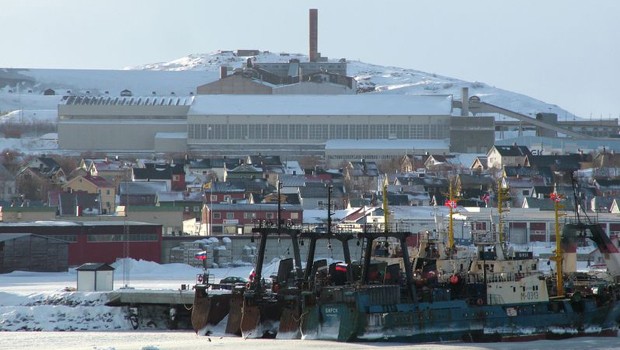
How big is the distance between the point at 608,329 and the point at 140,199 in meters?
60.4

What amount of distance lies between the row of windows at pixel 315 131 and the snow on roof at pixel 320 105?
1739 millimetres

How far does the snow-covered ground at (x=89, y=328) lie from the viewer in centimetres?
4903

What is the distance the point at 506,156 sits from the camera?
5846 inches

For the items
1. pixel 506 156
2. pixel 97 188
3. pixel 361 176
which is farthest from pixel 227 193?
pixel 506 156

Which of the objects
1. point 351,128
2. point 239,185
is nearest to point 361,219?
point 239,185

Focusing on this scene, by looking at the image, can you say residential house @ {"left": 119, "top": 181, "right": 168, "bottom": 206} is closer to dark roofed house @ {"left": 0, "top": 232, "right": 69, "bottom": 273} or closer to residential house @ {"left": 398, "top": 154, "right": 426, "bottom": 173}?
residential house @ {"left": 398, "top": 154, "right": 426, "bottom": 173}

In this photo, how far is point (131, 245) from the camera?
78.2 meters

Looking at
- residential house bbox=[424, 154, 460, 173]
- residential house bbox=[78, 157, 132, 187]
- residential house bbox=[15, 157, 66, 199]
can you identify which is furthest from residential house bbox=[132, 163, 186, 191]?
residential house bbox=[424, 154, 460, 173]

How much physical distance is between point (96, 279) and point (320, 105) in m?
124

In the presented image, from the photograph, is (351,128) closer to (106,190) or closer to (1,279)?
(106,190)

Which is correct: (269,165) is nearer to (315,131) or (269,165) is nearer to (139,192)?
(139,192)

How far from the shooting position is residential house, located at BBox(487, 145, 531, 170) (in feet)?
482

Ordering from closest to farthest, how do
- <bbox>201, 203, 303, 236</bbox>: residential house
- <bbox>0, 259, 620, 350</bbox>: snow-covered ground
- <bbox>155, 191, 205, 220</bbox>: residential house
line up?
<bbox>0, 259, 620, 350</bbox>: snow-covered ground
<bbox>201, 203, 303, 236</bbox>: residential house
<bbox>155, 191, 205, 220</bbox>: residential house

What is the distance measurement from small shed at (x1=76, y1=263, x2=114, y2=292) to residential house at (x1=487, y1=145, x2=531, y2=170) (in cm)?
8701
